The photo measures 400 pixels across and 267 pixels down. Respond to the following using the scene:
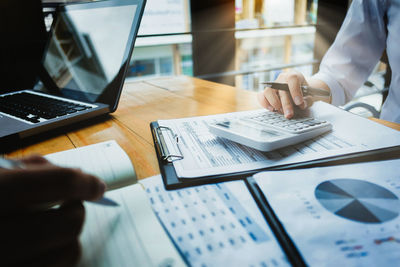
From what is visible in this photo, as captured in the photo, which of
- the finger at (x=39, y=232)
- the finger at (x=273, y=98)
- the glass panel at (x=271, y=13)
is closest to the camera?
the finger at (x=39, y=232)

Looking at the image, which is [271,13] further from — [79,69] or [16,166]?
[16,166]

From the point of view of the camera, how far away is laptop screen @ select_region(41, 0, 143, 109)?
644mm

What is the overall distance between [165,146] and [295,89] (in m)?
0.31

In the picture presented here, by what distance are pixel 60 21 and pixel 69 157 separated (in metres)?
0.59

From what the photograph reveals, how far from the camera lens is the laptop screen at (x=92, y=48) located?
0.64 meters

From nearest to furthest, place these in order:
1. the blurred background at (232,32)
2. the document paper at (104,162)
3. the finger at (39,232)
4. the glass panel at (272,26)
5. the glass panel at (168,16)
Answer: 1. the finger at (39,232)
2. the document paper at (104,162)
3. the blurred background at (232,32)
4. the glass panel at (168,16)
5. the glass panel at (272,26)

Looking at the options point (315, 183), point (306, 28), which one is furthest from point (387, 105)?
point (306, 28)

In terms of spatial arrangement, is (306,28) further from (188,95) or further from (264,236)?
(264,236)

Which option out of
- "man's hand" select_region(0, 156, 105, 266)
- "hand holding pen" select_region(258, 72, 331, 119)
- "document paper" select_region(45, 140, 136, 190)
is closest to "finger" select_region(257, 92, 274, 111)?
"hand holding pen" select_region(258, 72, 331, 119)

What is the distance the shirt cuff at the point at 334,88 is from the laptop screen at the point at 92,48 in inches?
22.1

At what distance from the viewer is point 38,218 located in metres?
0.23

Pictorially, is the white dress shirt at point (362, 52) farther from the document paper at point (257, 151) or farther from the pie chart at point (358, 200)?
the pie chart at point (358, 200)

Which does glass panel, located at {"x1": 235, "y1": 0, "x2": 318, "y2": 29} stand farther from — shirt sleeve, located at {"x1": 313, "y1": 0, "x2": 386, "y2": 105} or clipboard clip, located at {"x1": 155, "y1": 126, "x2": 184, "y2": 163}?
clipboard clip, located at {"x1": 155, "y1": 126, "x2": 184, "y2": 163}

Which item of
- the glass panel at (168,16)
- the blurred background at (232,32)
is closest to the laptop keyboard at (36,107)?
the blurred background at (232,32)
